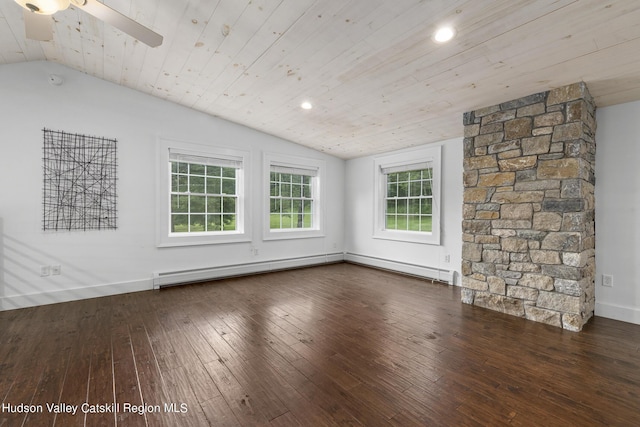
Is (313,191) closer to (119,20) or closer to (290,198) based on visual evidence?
(290,198)

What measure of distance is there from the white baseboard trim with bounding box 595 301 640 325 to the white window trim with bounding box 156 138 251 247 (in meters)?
4.75

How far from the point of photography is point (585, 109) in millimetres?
2754

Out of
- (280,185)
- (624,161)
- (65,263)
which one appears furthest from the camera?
(280,185)

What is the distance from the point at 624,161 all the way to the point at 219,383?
173 inches

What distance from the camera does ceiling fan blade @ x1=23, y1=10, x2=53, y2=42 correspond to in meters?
1.85

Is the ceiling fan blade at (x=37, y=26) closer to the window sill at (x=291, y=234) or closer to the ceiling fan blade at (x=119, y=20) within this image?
the ceiling fan blade at (x=119, y=20)

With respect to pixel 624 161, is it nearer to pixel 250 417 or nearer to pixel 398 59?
pixel 398 59

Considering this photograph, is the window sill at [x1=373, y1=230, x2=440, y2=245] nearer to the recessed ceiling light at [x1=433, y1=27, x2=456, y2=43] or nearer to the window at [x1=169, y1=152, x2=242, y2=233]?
the window at [x1=169, y1=152, x2=242, y2=233]

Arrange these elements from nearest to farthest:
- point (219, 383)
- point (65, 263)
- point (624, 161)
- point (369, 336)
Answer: point (219, 383) → point (369, 336) → point (624, 161) → point (65, 263)

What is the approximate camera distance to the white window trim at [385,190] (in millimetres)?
4594

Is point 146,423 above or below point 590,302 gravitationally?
below

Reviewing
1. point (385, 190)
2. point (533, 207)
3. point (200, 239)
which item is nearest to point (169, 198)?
point (200, 239)

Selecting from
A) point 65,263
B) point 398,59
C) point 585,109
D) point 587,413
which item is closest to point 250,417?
point 587,413

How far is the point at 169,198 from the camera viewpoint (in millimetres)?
4297
